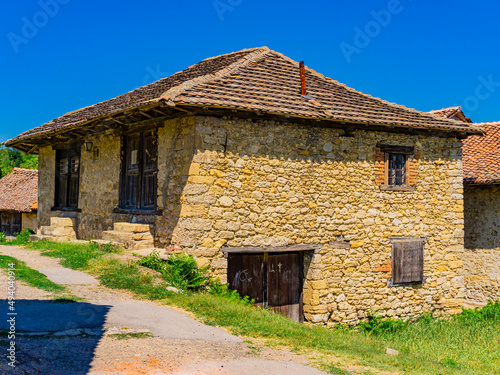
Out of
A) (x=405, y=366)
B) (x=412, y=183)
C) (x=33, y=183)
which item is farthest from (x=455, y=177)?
(x=33, y=183)

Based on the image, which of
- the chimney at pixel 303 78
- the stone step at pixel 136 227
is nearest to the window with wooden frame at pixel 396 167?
the chimney at pixel 303 78

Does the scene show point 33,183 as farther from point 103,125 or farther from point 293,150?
point 293,150

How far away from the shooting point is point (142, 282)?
341 inches

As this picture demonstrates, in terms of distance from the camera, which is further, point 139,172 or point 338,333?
point 139,172

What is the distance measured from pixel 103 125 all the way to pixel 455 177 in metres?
8.94

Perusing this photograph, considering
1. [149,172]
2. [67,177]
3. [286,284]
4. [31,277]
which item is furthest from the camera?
[67,177]

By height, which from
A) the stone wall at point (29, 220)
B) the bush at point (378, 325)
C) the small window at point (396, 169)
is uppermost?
the small window at point (396, 169)

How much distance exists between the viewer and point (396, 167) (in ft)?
38.6

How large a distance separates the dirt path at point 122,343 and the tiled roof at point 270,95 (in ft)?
12.7

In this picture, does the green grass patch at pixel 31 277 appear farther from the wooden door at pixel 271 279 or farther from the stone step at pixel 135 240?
the wooden door at pixel 271 279

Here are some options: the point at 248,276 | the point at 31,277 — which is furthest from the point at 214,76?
the point at 31,277

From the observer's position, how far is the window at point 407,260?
11547mm

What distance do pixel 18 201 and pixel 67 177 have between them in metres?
9.22

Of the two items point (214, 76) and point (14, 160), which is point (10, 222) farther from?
point (14, 160)
